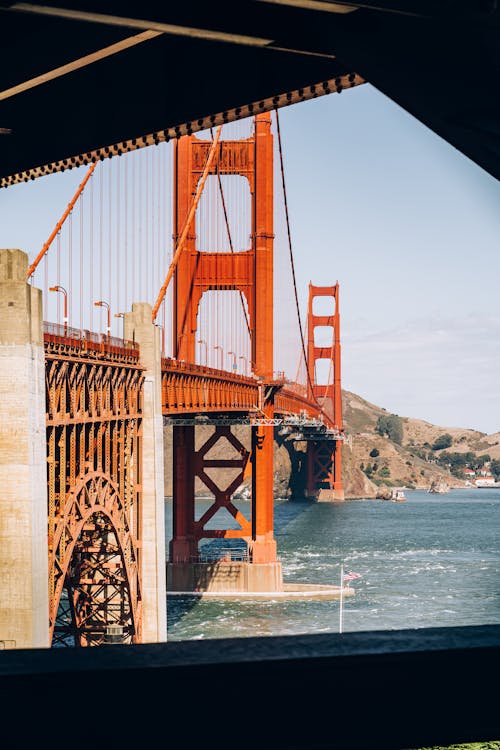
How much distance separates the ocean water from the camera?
3497 cm

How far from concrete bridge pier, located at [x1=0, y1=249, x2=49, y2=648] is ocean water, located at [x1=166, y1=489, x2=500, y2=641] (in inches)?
142

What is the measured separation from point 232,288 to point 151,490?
69.5ft

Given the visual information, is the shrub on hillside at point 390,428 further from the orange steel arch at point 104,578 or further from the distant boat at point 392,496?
the orange steel arch at point 104,578

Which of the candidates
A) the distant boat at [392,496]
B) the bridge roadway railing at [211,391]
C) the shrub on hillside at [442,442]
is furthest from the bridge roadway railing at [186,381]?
the shrub on hillside at [442,442]

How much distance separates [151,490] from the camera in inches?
1085

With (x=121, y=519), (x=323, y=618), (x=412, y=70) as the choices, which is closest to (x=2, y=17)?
(x=412, y=70)

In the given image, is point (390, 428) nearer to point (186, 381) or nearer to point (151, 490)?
point (186, 381)

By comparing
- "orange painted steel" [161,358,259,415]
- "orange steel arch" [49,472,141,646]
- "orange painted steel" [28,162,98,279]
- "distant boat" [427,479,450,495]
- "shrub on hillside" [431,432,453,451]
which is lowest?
"distant boat" [427,479,450,495]

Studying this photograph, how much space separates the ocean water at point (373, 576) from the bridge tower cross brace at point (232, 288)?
155 inches

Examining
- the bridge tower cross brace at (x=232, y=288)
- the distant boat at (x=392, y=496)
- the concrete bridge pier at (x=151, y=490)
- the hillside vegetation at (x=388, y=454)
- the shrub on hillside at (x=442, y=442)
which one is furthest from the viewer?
the shrub on hillside at (x=442, y=442)

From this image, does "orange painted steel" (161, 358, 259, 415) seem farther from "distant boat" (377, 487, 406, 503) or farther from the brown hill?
"distant boat" (377, 487, 406, 503)

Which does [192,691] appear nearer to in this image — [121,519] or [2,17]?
[2,17]

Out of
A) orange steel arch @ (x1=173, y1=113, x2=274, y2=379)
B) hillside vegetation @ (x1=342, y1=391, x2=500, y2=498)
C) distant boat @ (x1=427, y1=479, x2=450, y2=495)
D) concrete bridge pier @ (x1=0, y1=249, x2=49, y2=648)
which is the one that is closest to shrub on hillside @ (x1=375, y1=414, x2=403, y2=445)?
hillside vegetation @ (x1=342, y1=391, x2=500, y2=498)

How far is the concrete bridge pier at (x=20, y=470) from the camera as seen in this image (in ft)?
54.2
